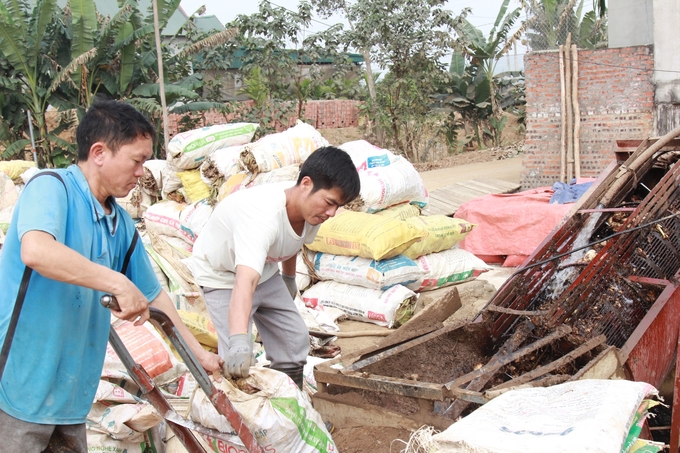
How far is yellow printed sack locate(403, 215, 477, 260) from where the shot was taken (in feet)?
16.7

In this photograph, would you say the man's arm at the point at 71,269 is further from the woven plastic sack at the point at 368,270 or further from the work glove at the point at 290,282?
the woven plastic sack at the point at 368,270

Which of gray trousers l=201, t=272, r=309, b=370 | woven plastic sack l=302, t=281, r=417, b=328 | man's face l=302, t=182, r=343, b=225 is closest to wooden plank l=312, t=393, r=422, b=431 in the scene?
gray trousers l=201, t=272, r=309, b=370

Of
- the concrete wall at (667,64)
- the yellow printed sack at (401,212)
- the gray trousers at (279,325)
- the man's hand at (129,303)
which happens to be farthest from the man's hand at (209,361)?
the concrete wall at (667,64)

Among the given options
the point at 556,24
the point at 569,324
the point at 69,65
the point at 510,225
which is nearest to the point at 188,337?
the point at 569,324

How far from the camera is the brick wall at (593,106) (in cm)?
820

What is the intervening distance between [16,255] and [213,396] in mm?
668

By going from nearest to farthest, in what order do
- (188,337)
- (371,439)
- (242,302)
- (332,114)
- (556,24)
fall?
(188,337), (242,302), (371,439), (556,24), (332,114)

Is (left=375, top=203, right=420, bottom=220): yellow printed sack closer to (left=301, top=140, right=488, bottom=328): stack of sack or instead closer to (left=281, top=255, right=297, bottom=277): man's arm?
(left=301, top=140, right=488, bottom=328): stack of sack

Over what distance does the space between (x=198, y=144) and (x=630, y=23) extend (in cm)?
637

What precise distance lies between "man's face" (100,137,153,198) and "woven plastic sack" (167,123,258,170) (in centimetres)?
403

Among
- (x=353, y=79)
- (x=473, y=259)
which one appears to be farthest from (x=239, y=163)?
(x=353, y=79)

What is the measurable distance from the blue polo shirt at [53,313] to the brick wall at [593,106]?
7.75m

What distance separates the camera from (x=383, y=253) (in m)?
4.68

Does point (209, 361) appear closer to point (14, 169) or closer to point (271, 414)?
point (271, 414)
